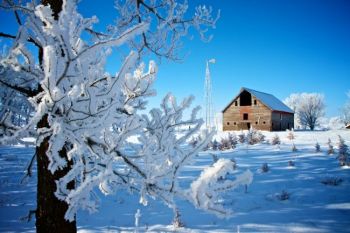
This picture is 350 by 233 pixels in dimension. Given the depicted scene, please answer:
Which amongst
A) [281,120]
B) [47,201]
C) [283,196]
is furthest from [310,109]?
[47,201]

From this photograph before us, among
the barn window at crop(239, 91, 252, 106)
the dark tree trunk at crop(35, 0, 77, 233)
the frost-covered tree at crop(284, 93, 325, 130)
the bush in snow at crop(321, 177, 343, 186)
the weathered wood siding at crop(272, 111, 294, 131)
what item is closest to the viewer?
the dark tree trunk at crop(35, 0, 77, 233)

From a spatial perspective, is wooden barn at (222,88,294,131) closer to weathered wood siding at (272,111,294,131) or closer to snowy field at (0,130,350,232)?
weathered wood siding at (272,111,294,131)

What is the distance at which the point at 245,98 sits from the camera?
3700 cm

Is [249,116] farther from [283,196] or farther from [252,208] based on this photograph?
[252,208]

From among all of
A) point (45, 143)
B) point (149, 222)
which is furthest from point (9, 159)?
point (45, 143)

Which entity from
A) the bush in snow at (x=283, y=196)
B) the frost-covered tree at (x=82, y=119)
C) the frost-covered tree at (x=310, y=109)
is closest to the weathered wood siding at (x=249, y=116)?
the frost-covered tree at (x=310, y=109)

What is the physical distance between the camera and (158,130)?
2711 mm

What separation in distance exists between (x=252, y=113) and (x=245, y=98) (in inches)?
105

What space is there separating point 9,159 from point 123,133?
54.3 feet

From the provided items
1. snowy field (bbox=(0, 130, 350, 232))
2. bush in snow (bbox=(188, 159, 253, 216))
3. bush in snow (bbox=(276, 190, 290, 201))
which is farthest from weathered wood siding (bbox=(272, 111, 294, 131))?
bush in snow (bbox=(188, 159, 253, 216))

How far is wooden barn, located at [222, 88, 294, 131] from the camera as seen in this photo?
34812 millimetres

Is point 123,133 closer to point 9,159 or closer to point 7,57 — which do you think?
point 7,57

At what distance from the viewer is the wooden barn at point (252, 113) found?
114ft

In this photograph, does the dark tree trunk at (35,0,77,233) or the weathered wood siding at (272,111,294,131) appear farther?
the weathered wood siding at (272,111,294,131)
